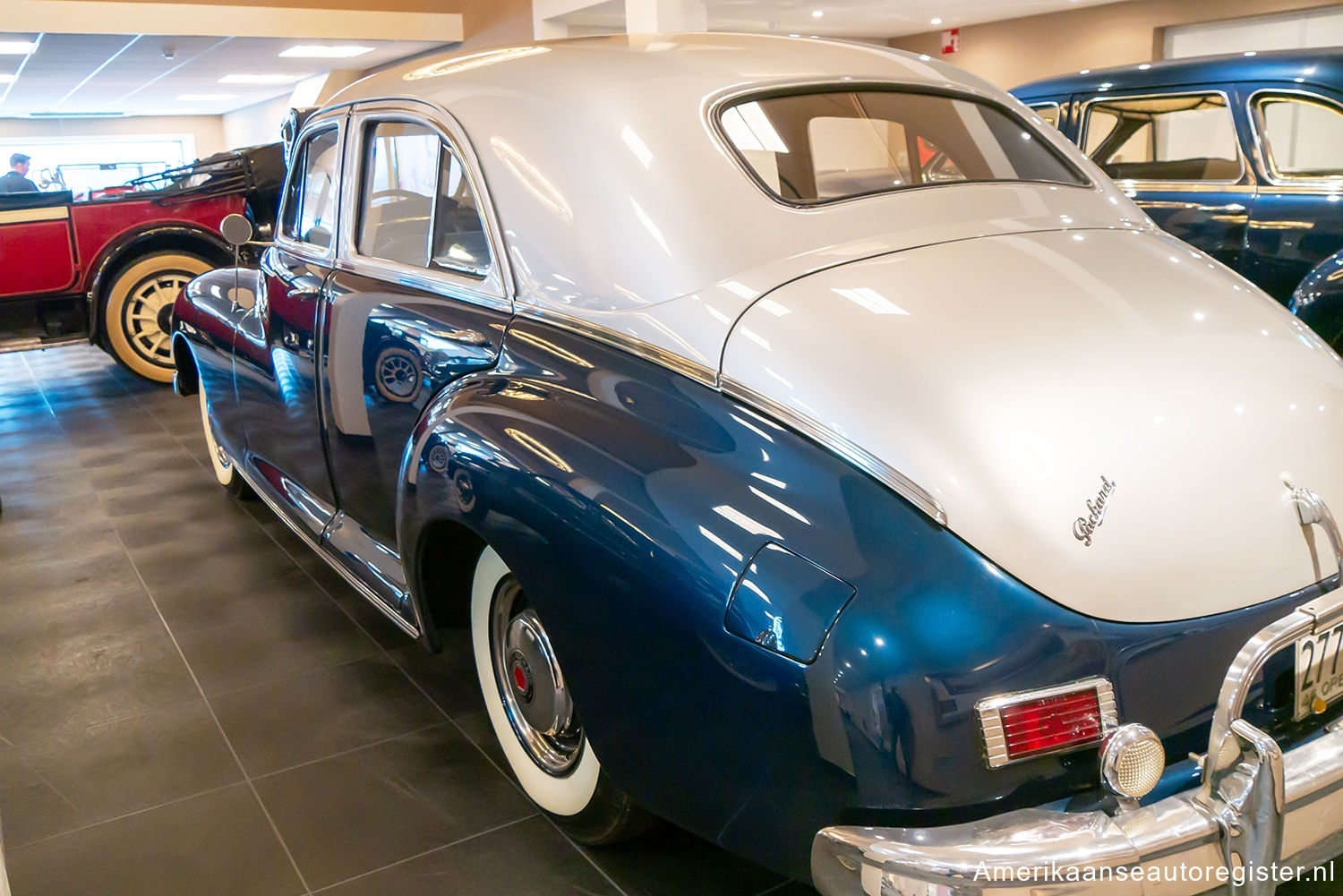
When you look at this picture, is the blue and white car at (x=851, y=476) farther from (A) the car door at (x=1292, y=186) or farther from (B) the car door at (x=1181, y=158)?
(B) the car door at (x=1181, y=158)

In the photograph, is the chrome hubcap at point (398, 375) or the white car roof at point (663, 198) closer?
the white car roof at point (663, 198)

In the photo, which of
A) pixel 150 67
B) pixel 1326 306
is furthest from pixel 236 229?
pixel 150 67

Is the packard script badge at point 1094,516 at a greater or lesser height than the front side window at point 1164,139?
lesser

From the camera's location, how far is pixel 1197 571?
1616mm

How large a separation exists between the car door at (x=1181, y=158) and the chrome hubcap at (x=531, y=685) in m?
4.29

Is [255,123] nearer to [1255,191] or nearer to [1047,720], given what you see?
[1255,191]

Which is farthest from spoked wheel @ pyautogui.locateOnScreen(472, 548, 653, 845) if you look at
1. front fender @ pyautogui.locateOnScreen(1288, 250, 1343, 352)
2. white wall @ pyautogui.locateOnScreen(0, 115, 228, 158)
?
white wall @ pyautogui.locateOnScreen(0, 115, 228, 158)

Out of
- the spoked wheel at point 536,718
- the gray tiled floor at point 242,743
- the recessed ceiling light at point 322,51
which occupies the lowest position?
the gray tiled floor at point 242,743

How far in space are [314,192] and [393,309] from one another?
1.02 metres

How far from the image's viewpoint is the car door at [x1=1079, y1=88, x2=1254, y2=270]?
5156 millimetres

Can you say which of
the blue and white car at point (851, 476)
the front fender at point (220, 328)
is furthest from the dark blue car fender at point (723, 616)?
the front fender at point (220, 328)

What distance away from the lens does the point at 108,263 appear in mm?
7449

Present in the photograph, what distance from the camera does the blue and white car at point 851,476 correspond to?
150 centimetres

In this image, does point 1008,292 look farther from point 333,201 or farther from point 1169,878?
point 333,201
